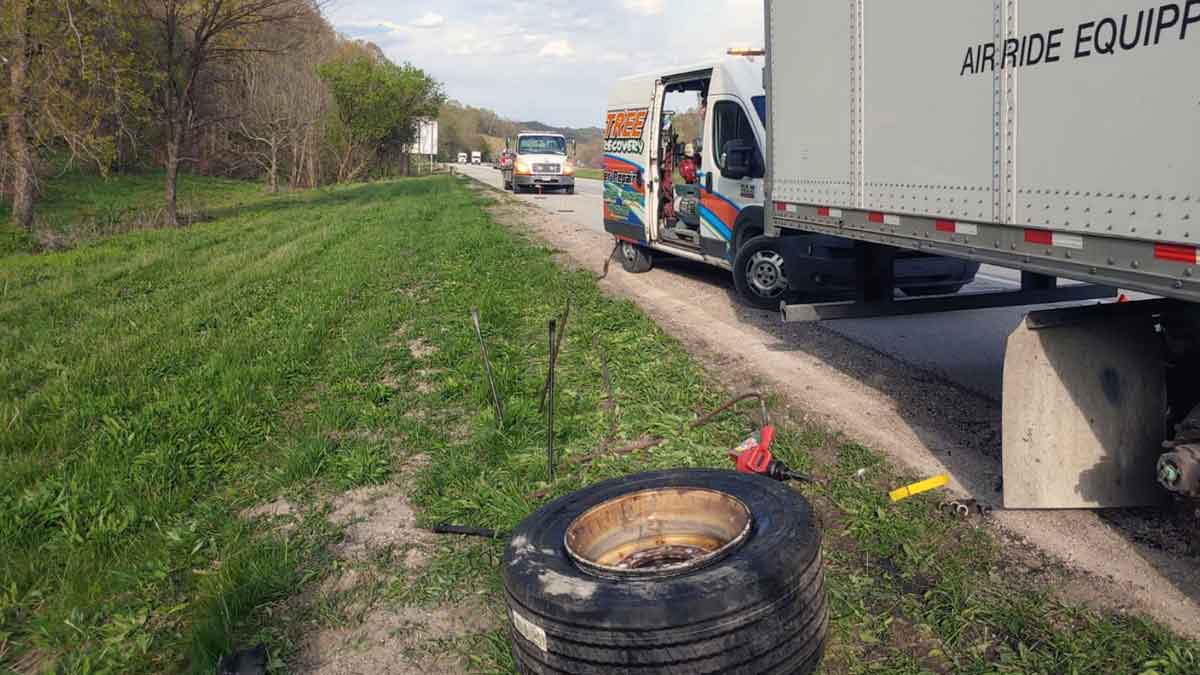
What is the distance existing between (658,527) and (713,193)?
785cm

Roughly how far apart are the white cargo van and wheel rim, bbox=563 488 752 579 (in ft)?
12.6

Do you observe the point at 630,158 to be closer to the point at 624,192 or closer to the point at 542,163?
the point at 624,192

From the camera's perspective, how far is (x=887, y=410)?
20.2 feet

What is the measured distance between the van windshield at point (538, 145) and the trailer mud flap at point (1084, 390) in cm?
3492

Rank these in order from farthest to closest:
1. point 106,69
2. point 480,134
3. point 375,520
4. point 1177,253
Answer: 1. point 480,134
2. point 106,69
3. point 375,520
4. point 1177,253

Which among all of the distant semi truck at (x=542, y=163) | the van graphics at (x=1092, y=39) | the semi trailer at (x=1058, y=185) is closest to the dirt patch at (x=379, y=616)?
the semi trailer at (x=1058, y=185)

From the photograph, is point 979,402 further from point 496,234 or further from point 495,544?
point 496,234

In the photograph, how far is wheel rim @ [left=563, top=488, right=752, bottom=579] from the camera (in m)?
3.28

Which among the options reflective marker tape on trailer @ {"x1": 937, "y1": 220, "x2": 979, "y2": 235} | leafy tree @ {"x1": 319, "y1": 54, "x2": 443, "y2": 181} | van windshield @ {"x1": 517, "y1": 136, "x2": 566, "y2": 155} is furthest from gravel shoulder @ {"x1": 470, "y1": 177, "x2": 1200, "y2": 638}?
leafy tree @ {"x1": 319, "y1": 54, "x2": 443, "y2": 181}

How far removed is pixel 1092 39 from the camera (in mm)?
3553

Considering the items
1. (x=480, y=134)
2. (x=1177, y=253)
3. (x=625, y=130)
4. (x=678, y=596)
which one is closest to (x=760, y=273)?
(x=625, y=130)

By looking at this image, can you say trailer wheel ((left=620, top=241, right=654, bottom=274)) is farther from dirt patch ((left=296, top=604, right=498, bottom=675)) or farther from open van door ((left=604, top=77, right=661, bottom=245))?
dirt patch ((left=296, top=604, right=498, bottom=675))

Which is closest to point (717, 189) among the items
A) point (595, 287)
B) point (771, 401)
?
point (595, 287)

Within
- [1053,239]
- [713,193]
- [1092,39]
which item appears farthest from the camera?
[713,193]
